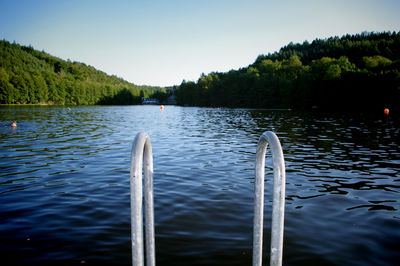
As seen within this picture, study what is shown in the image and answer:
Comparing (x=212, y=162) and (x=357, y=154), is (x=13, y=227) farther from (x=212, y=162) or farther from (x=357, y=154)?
(x=357, y=154)

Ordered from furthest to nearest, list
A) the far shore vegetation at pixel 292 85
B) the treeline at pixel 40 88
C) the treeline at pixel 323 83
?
the treeline at pixel 40 88
the far shore vegetation at pixel 292 85
the treeline at pixel 323 83

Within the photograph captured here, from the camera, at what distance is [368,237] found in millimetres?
5270

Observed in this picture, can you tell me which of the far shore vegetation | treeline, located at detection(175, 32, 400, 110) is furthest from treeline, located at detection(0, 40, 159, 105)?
treeline, located at detection(175, 32, 400, 110)

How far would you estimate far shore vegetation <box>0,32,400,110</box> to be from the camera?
234 ft

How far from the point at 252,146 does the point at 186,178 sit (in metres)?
7.96

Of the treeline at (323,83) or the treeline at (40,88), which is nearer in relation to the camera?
the treeline at (323,83)

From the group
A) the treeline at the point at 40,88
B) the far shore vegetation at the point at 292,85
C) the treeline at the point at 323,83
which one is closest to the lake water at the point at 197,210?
the far shore vegetation at the point at 292,85

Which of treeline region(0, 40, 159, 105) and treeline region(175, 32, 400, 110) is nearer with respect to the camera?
treeline region(175, 32, 400, 110)

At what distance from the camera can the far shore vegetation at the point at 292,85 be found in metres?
71.4

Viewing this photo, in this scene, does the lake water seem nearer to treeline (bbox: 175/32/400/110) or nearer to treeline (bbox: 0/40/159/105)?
treeline (bbox: 175/32/400/110)

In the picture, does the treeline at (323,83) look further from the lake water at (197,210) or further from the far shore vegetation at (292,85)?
the lake water at (197,210)

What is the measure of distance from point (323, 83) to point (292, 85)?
48.2 ft

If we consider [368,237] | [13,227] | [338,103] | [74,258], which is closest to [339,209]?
[368,237]

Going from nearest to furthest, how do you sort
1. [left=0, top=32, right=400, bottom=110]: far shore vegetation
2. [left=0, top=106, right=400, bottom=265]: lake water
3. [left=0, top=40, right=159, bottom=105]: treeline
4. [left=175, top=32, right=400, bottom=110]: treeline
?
[left=0, top=106, right=400, bottom=265]: lake water, [left=175, top=32, right=400, bottom=110]: treeline, [left=0, top=32, right=400, bottom=110]: far shore vegetation, [left=0, top=40, right=159, bottom=105]: treeline
